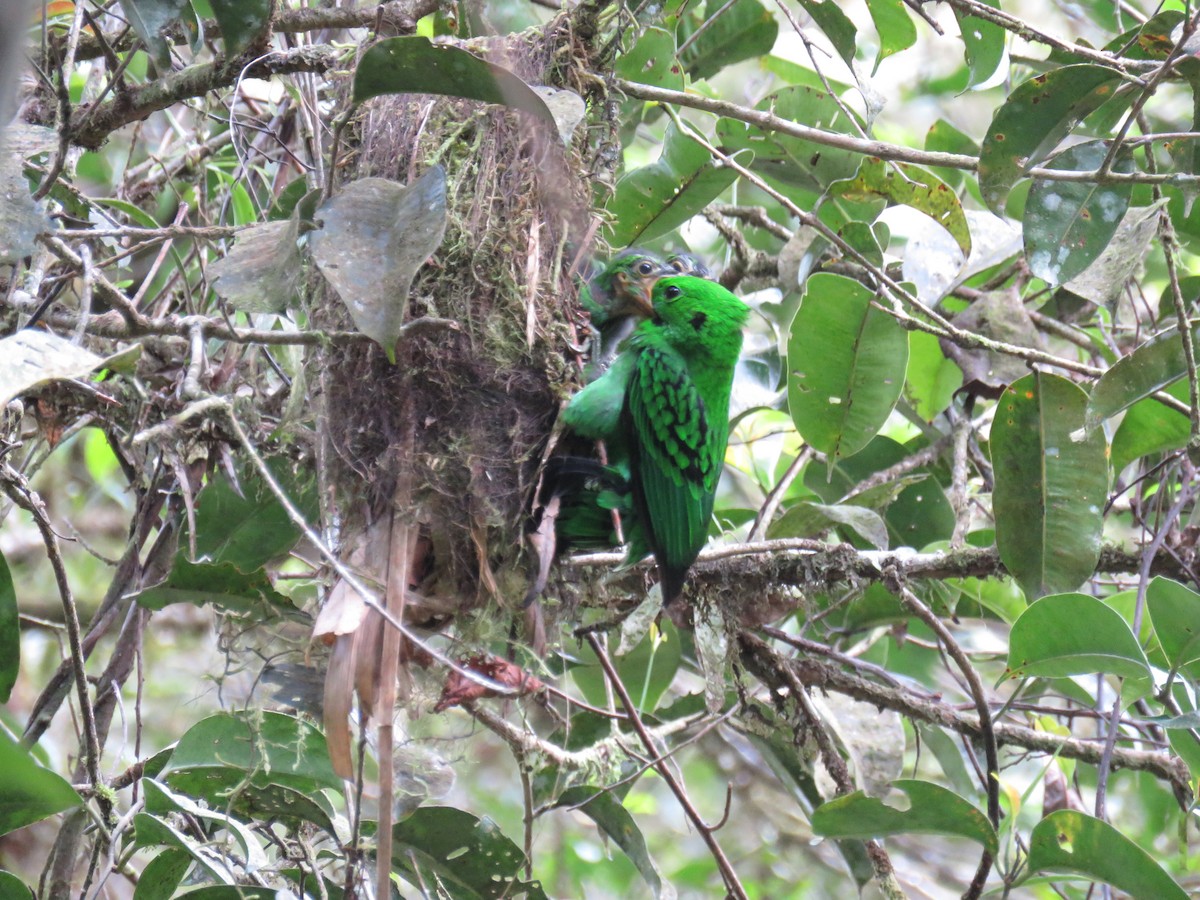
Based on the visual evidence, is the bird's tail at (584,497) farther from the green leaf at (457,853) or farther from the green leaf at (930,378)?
the green leaf at (930,378)

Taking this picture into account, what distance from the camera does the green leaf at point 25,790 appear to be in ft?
6.63

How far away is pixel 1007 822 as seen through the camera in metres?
2.82

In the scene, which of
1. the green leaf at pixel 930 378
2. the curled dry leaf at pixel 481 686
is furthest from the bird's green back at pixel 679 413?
the green leaf at pixel 930 378

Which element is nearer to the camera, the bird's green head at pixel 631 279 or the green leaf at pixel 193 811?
the green leaf at pixel 193 811

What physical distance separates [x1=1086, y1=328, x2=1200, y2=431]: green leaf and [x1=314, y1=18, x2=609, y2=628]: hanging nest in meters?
1.37

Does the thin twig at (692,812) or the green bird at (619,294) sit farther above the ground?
the green bird at (619,294)

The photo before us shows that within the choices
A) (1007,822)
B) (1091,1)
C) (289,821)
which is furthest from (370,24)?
(1091,1)

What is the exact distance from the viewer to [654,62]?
11.5 feet

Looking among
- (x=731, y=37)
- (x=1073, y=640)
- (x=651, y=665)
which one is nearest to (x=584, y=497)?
(x=651, y=665)

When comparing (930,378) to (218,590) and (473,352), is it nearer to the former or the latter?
(473,352)

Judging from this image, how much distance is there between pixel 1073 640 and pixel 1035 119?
1.31 meters

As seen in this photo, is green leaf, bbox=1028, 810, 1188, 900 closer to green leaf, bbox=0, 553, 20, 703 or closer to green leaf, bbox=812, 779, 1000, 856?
green leaf, bbox=812, 779, 1000, 856

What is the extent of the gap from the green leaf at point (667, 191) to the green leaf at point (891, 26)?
23.2 inches

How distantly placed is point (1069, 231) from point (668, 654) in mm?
1877
